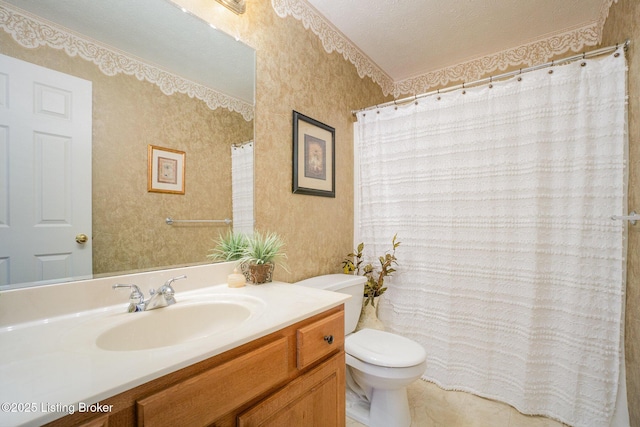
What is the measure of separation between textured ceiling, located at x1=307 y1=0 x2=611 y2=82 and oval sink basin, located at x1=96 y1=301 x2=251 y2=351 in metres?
1.84

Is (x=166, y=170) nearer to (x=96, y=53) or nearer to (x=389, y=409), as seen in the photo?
(x=96, y=53)

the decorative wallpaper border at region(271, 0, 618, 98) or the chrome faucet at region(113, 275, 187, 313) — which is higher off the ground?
the decorative wallpaper border at region(271, 0, 618, 98)

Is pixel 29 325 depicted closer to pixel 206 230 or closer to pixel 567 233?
pixel 206 230

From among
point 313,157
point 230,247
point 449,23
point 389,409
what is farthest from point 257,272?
point 449,23

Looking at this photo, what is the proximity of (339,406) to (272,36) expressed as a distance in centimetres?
181

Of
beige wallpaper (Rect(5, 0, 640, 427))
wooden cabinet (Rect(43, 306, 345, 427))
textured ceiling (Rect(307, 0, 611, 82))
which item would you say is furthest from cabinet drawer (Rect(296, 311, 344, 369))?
textured ceiling (Rect(307, 0, 611, 82))

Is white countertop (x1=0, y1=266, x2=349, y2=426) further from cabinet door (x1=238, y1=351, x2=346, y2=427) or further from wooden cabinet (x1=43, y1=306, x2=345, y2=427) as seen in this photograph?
cabinet door (x1=238, y1=351, x2=346, y2=427)

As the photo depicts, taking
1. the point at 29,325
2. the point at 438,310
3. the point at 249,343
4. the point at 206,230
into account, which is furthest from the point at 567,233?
the point at 29,325

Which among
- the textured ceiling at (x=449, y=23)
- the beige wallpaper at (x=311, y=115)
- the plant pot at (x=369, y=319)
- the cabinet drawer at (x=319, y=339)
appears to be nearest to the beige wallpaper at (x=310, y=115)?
the beige wallpaper at (x=311, y=115)

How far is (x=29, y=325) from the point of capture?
0.80 m

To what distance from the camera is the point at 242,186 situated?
138cm

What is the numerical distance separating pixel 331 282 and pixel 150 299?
3.12 feet

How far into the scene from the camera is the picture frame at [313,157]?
65.6 inches

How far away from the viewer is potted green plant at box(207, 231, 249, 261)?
4.27ft
